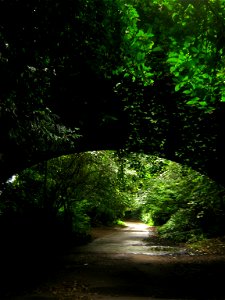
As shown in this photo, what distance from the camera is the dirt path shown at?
25.8ft

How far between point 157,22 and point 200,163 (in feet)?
29.8

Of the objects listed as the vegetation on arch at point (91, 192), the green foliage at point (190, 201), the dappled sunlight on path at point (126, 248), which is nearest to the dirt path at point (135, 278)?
the dappled sunlight on path at point (126, 248)

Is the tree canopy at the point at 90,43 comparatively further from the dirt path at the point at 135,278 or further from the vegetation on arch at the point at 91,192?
the vegetation on arch at the point at 91,192

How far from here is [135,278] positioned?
995 cm

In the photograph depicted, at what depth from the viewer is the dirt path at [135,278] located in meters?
7.87

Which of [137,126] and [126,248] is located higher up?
[137,126]

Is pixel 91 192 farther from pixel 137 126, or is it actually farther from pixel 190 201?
pixel 137 126

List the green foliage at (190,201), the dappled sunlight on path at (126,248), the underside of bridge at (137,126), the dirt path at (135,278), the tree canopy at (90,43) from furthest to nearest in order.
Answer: the green foliage at (190,201) < the dappled sunlight on path at (126,248) < the underside of bridge at (137,126) < the dirt path at (135,278) < the tree canopy at (90,43)

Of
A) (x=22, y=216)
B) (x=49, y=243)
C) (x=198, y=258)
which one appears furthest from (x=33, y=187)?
(x=198, y=258)

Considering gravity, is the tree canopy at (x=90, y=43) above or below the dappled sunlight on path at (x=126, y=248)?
above

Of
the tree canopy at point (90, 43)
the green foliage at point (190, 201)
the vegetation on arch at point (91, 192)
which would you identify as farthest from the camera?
the green foliage at point (190, 201)

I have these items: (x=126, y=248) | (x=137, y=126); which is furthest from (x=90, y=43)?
(x=126, y=248)

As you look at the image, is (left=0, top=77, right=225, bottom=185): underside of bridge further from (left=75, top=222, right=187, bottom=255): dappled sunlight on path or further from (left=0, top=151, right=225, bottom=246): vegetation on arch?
(left=75, top=222, right=187, bottom=255): dappled sunlight on path

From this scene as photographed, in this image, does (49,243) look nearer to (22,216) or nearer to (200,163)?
(22,216)
